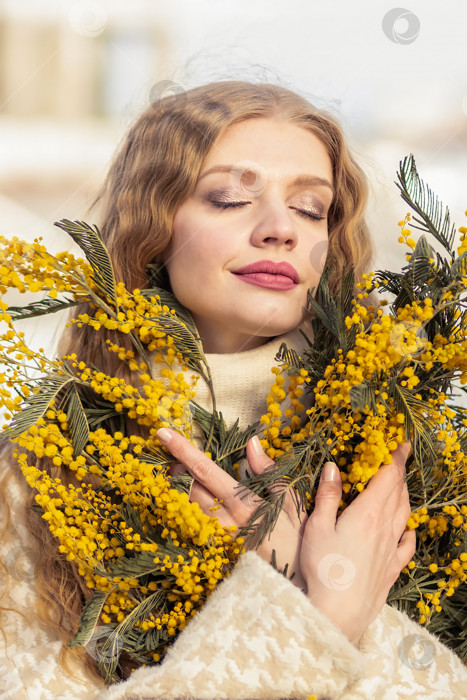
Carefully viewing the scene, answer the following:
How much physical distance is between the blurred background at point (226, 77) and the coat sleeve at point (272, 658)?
3.12ft

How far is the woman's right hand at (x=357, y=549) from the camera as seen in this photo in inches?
36.5

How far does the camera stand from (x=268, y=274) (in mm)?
1114

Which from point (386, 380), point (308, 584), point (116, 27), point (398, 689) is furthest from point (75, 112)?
point (398, 689)

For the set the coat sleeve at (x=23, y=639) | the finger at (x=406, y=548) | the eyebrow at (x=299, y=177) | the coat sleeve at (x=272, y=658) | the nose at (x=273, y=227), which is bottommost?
the coat sleeve at (x=23, y=639)

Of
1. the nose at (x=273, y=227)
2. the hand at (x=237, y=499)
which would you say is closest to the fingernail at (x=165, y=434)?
the hand at (x=237, y=499)

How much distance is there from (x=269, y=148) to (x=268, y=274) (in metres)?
0.23

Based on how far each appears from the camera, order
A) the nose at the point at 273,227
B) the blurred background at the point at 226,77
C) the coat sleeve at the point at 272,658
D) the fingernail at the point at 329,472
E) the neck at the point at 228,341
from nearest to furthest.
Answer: the coat sleeve at the point at 272,658 → the fingernail at the point at 329,472 → the nose at the point at 273,227 → the neck at the point at 228,341 → the blurred background at the point at 226,77

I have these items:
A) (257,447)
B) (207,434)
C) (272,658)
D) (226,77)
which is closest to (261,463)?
(257,447)

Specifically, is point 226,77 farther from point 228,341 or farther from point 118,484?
point 118,484

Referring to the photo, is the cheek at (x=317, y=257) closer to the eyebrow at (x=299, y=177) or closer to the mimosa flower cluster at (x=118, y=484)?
the eyebrow at (x=299, y=177)

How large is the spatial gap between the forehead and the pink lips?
0.16m

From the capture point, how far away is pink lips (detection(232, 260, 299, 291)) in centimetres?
110

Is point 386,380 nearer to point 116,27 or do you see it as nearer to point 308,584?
point 308,584

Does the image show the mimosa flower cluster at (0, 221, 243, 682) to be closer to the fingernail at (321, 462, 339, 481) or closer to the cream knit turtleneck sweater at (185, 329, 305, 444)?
the cream knit turtleneck sweater at (185, 329, 305, 444)
